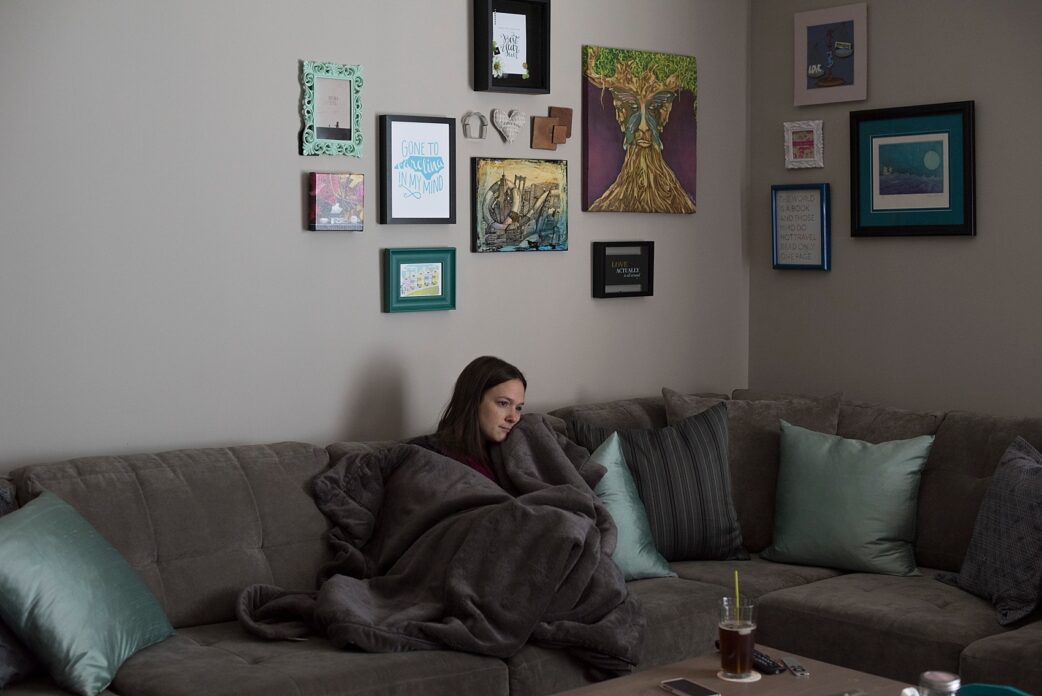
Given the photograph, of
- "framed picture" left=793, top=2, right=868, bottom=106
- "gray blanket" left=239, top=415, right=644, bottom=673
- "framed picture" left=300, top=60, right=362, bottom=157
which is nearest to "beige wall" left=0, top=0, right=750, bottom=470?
"framed picture" left=300, top=60, right=362, bottom=157

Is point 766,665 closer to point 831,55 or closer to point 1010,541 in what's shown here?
point 1010,541

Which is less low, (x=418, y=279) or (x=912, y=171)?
(x=912, y=171)

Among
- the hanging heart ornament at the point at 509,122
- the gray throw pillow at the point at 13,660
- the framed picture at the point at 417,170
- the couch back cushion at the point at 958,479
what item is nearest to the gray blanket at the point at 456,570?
the gray throw pillow at the point at 13,660

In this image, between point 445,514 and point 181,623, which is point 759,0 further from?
point 181,623

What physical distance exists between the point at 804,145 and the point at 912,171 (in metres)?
0.46

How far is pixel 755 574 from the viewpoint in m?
3.79

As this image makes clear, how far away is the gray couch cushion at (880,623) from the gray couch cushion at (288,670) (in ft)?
2.99

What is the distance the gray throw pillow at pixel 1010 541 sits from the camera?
10.9 ft

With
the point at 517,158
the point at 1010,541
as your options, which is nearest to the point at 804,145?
the point at 517,158

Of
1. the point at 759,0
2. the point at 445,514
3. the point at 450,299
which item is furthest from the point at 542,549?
the point at 759,0

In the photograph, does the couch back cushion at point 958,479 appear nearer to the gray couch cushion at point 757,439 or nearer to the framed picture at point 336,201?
the gray couch cushion at point 757,439

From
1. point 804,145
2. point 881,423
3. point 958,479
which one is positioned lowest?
point 958,479

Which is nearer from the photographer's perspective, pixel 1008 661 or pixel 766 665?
pixel 766 665

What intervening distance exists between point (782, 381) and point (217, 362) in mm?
2252
